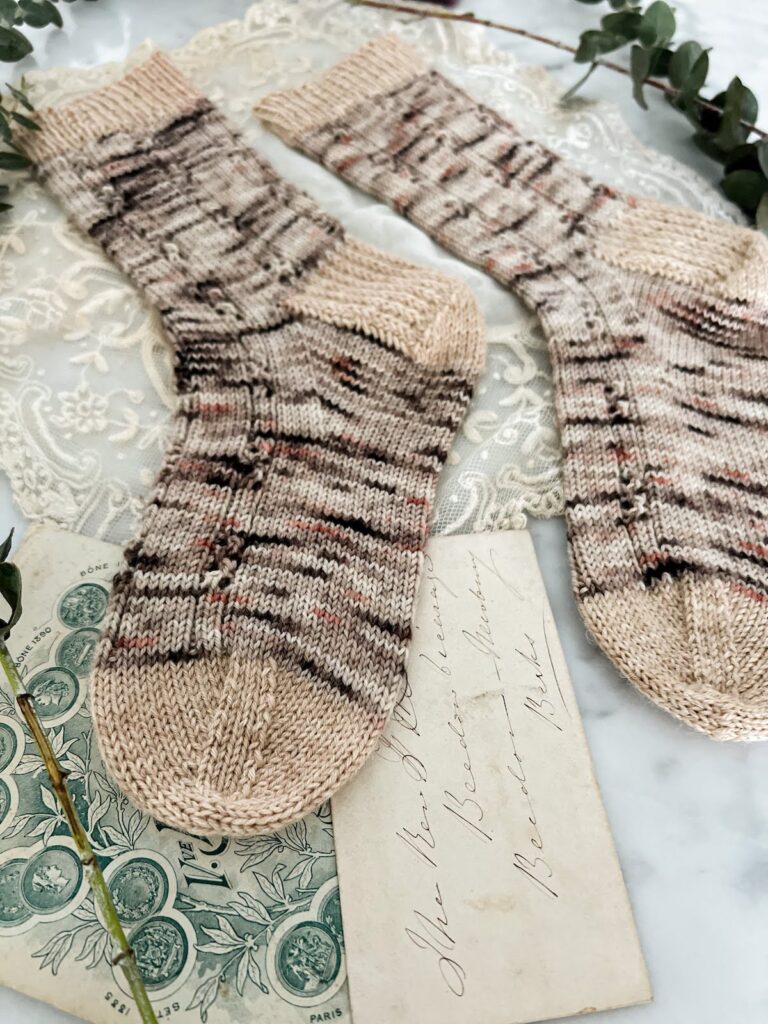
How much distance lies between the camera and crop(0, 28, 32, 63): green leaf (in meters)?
1.03

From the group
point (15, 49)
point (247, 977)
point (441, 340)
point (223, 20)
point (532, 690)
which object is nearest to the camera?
point (247, 977)

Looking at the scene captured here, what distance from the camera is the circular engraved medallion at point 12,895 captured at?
620 mm

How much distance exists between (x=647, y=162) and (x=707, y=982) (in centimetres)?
93

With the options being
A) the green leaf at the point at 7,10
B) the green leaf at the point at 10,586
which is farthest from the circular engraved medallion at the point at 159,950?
the green leaf at the point at 7,10

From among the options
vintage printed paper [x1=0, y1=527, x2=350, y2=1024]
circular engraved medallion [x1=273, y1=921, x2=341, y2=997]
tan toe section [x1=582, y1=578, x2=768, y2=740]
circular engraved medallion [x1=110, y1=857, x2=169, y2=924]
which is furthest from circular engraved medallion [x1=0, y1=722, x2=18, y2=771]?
tan toe section [x1=582, y1=578, x2=768, y2=740]

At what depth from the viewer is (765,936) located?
24.5 inches

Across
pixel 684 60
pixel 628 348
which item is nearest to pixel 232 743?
pixel 628 348

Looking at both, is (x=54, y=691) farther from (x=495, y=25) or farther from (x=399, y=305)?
(x=495, y=25)

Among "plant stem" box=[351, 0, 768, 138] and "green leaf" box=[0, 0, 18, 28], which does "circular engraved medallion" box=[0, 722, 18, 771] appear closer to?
"green leaf" box=[0, 0, 18, 28]

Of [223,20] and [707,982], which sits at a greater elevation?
[223,20]

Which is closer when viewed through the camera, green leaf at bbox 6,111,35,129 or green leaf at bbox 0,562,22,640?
green leaf at bbox 0,562,22,640

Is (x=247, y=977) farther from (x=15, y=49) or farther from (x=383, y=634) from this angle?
(x=15, y=49)

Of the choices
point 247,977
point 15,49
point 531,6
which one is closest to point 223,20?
point 15,49

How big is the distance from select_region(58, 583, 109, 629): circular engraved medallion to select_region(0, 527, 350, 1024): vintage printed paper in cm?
8
